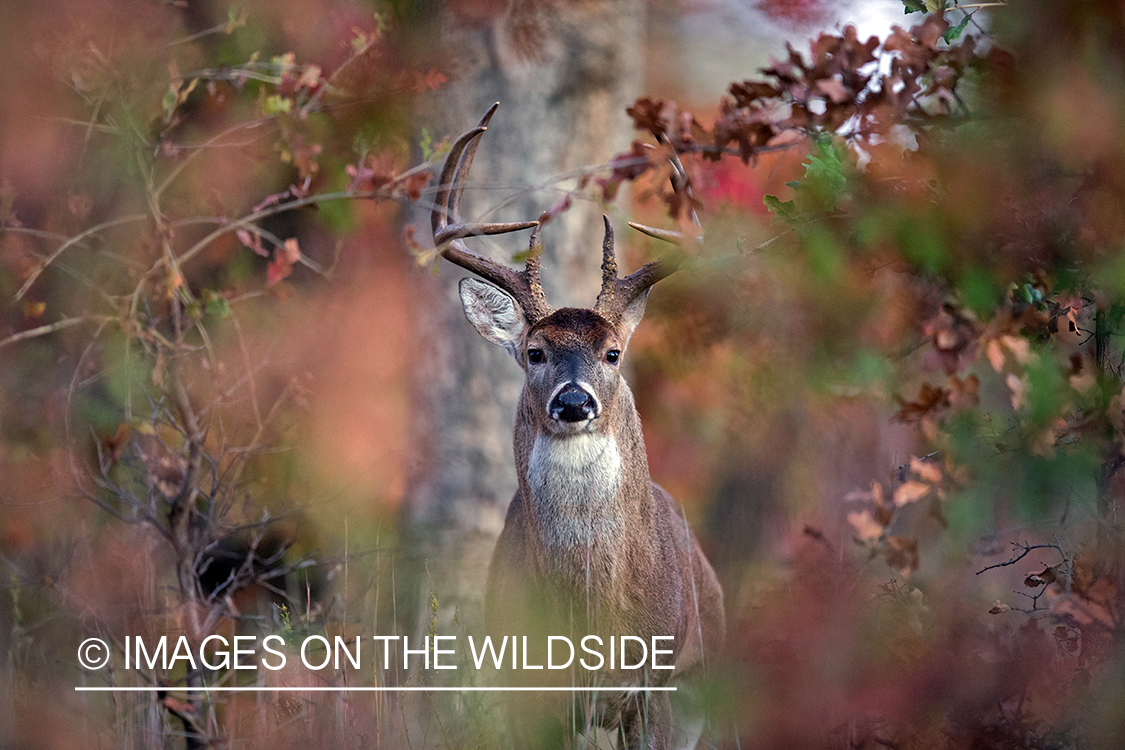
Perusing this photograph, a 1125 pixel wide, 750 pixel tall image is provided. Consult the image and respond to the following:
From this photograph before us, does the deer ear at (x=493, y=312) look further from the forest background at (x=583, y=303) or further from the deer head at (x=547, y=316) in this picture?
the forest background at (x=583, y=303)

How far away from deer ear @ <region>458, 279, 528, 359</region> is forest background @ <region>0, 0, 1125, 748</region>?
1.40 ft

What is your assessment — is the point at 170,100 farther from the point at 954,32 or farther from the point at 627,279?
the point at 954,32

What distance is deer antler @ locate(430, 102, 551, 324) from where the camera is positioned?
12.5ft

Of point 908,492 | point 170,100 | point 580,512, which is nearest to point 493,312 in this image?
point 580,512

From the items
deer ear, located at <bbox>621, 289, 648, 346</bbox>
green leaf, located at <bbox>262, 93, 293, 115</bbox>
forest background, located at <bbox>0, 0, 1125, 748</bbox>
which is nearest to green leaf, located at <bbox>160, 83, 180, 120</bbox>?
forest background, located at <bbox>0, 0, 1125, 748</bbox>

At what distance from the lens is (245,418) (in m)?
5.52

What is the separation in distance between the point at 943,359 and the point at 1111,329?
2.23ft

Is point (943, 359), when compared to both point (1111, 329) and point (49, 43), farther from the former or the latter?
point (49, 43)

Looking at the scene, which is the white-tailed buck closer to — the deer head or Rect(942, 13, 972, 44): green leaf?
the deer head

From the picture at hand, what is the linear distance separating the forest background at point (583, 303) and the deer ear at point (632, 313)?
0.35 meters

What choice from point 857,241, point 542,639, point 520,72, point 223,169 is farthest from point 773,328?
point 223,169

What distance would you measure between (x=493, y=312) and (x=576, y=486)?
0.76 meters

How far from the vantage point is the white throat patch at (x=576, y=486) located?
12.5 ft

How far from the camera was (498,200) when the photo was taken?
242 inches
